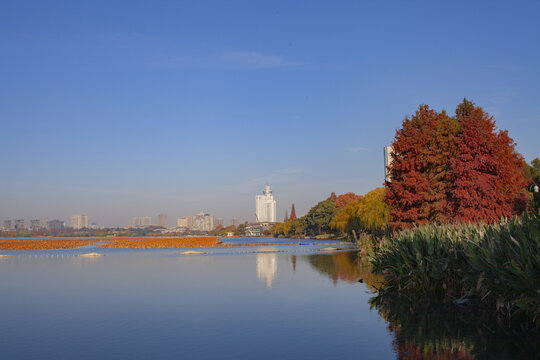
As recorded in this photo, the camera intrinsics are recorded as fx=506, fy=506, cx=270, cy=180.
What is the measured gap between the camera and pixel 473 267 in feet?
41.1

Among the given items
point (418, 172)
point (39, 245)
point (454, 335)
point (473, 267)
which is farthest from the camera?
point (39, 245)

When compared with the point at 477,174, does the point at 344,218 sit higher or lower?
lower

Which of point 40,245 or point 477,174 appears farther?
point 40,245

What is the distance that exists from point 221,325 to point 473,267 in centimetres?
641

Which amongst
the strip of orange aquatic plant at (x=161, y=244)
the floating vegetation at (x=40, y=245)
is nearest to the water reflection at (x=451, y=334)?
the strip of orange aquatic plant at (x=161, y=244)

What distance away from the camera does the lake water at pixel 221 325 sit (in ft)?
32.6

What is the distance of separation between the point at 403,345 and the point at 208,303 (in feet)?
25.0

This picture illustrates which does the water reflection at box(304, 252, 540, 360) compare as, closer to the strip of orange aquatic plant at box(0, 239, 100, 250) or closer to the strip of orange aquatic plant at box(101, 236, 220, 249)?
the strip of orange aquatic plant at box(101, 236, 220, 249)

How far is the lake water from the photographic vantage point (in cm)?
992

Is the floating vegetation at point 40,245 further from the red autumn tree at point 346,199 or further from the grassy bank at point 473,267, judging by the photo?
the red autumn tree at point 346,199

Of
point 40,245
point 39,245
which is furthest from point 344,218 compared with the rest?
point 39,245

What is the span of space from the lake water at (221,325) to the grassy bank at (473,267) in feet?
3.68

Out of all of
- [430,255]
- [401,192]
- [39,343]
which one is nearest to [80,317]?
[39,343]

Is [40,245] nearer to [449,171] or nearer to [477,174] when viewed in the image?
[449,171]
